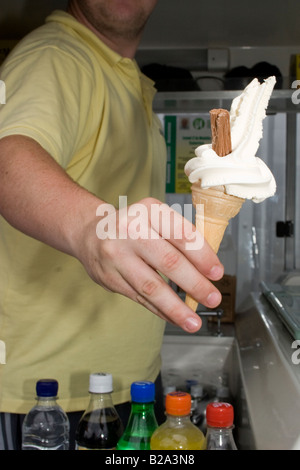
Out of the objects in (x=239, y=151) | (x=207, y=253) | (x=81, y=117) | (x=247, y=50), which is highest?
(x=247, y=50)

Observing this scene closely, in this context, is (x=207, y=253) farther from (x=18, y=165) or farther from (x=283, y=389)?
(x=283, y=389)

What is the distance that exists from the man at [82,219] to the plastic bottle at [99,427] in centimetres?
15

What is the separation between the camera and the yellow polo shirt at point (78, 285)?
3.54ft

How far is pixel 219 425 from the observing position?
919 millimetres

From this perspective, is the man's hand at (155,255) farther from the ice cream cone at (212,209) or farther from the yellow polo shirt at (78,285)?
the yellow polo shirt at (78,285)

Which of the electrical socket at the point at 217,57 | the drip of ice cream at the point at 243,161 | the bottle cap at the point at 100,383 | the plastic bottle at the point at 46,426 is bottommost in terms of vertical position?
the plastic bottle at the point at 46,426

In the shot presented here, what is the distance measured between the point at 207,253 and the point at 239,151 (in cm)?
13

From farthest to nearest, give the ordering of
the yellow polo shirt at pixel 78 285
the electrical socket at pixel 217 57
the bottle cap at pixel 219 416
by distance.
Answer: the electrical socket at pixel 217 57
the yellow polo shirt at pixel 78 285
the bottle cap at pixel 219 416

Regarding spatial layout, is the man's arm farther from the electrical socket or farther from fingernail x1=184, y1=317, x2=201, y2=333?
the electrical socket

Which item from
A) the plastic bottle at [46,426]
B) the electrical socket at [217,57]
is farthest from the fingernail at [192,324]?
the electrical socket at [217,57]

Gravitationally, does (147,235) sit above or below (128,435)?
above

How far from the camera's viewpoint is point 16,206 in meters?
0.70
